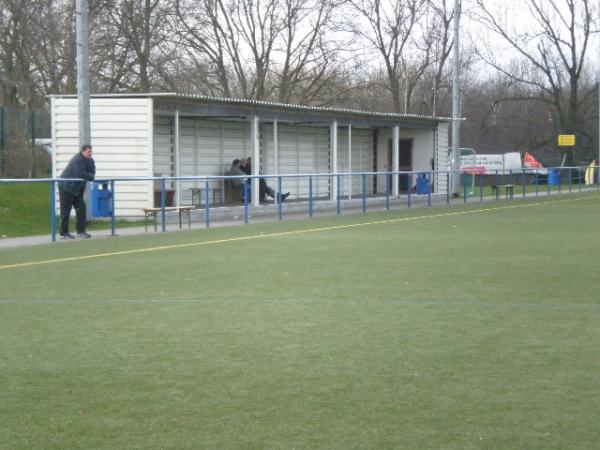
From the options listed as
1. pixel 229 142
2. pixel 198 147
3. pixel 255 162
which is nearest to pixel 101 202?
pixel 255 162

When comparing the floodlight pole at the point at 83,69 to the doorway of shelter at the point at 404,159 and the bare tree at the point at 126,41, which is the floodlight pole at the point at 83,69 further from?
the bare tree at the point at 126,41

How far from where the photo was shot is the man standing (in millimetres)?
18234

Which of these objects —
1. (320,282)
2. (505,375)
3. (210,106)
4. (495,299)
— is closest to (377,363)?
(505,375)

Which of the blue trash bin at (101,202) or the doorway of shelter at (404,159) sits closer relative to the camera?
the blue trash bin at (101,202)

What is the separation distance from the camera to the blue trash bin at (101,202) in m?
19.8

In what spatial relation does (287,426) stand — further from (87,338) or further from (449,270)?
(449,270)

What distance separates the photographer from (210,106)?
24734 mm

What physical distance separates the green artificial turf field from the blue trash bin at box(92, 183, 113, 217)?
5.36 m

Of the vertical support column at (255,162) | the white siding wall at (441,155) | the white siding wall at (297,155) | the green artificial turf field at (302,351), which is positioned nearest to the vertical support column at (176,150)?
the vertical support column at (255,162)

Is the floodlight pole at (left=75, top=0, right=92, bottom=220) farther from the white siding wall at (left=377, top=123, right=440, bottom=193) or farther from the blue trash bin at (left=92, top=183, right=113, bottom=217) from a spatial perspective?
the white siding wall at (left=377, top=123, right=440, bottom=193)

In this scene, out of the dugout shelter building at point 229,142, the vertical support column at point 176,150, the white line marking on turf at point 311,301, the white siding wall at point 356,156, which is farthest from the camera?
the white siding wall at point 356,156

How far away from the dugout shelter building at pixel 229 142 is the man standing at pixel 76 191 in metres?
4.10

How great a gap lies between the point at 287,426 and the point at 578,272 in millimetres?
7330

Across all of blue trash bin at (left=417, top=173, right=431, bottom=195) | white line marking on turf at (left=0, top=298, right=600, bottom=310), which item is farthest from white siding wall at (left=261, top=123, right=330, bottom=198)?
white line marking on turf at (left=0, top=298, right=600, bottom=310)
